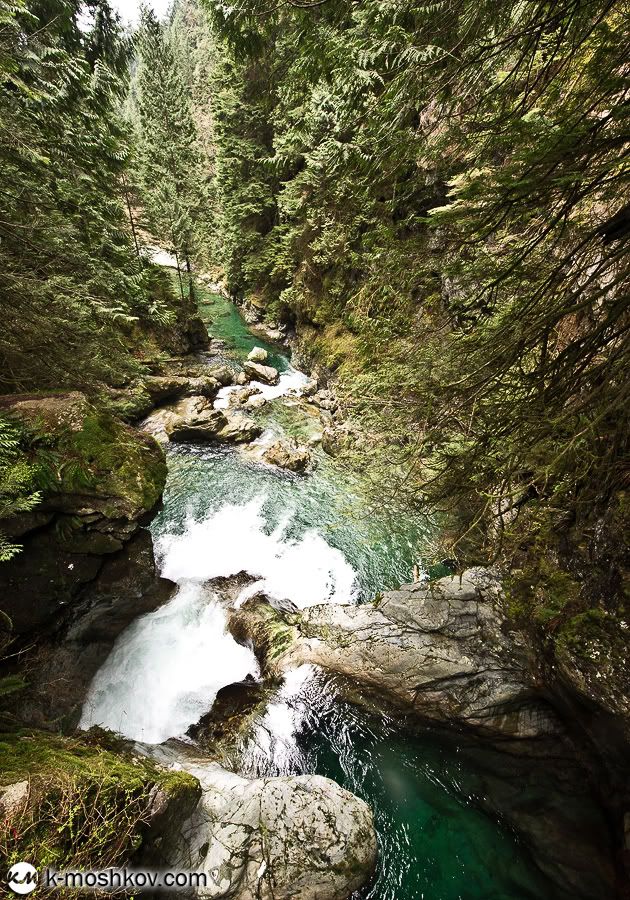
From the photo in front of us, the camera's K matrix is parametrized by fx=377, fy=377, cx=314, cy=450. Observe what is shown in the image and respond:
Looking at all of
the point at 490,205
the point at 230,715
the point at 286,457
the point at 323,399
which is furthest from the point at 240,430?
the point at 490,205

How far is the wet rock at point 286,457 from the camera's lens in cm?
1132

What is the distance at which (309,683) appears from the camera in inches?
246

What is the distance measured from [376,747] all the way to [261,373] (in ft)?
47.1

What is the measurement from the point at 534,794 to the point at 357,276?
14.5m

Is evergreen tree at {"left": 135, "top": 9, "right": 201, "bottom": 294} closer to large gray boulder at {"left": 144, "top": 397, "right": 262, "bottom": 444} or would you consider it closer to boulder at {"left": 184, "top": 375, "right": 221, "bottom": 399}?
boulder at {"left": 184, "top": 375, "right": 221, "bottom": 399}

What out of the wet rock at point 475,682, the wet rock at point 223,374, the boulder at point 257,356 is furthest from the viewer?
the boulder at point 257,356

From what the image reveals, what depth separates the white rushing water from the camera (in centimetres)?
572

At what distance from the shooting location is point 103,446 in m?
5.45

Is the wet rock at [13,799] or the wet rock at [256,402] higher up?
the wet rock at [13,799]

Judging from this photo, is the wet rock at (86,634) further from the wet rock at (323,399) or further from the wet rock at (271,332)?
the wet rock at (271,332)

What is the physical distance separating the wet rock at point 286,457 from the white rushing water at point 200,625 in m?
1.82

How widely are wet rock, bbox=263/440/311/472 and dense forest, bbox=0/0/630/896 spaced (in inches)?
172

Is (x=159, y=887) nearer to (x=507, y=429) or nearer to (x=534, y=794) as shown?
(x=534, y=794)

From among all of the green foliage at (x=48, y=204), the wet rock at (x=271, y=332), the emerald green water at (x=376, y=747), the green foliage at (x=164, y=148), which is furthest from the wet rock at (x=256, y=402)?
the green foliage at (x=164, y=148)
